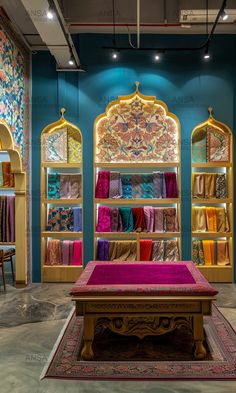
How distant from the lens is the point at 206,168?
6266 mm

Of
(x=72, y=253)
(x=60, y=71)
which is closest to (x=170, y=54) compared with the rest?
(x=60, y=71)

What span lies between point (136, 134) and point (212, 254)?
8.24 feet

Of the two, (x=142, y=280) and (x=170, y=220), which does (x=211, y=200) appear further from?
(x=142, y=280)

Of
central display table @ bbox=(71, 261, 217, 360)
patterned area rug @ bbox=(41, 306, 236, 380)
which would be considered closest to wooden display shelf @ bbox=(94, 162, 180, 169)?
patterned area rug @ bbox=(41, 306, 236, 380)

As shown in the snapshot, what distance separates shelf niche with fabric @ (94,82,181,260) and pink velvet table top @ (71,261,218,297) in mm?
1634

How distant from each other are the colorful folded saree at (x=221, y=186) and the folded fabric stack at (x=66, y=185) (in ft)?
8.02

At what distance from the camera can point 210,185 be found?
6117mm

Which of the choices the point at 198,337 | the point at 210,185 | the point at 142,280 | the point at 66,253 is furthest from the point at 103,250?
the point at 198,337

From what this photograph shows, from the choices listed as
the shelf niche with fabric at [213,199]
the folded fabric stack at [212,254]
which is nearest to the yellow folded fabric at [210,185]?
the shelf niche with fabric at [213,199]

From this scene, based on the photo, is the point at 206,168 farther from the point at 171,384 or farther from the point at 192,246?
the point at 171,384

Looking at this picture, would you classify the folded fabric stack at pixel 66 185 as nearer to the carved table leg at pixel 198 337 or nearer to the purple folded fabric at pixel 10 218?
the purple folded fabric at pixel 10 218

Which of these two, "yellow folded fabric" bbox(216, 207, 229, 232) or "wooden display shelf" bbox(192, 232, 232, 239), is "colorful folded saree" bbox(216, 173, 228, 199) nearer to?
"yellow folded fabric" bbox(216, 207, 229, 232)

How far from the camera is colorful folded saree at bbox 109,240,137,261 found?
606 centimetres

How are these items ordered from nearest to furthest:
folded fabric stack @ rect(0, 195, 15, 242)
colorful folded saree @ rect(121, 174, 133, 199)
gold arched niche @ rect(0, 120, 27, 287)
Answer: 1. gold arched niche @ rect(0, 120, 27, 287)
2. folded fabric stack @ rect(0, 195, 15, 242)
3. colorful folded saree @ rect(121, 174, 133, 199)
